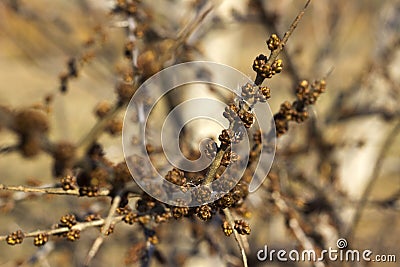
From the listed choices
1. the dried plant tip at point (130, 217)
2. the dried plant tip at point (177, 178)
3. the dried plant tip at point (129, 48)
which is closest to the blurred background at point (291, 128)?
the dried plant tip at point (129, 48)

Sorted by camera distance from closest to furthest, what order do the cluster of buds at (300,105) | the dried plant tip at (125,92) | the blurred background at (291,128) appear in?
the cluster of buds at (300,105)
the dried plant tip at (125,92)
the blurred background at (291,128)

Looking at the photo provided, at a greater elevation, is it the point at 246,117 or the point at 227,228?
the point at 246,117

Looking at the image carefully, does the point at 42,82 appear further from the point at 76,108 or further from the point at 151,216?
the point at 151,216

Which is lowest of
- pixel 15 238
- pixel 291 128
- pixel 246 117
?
pixel 15 238

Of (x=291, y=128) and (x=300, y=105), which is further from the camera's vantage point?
(x=291, y=128)

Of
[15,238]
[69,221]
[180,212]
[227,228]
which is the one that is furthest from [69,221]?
[227,228]

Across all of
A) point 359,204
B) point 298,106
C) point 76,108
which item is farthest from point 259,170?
point 76,108

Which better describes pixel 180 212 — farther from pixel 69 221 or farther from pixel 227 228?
pixel 69 221

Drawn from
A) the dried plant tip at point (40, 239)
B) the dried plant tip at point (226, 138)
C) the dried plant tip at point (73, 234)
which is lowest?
the dried plant tip at point (40, 239)

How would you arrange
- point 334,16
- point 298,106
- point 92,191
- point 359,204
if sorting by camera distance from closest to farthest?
point 92,191, point 298,106, point 359,204, point 334,16

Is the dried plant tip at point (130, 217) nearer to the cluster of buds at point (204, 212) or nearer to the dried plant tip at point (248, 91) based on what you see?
the cluster of buds at point (204, 212)

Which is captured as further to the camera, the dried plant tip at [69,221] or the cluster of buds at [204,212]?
the dried plant tip at [69,221]
